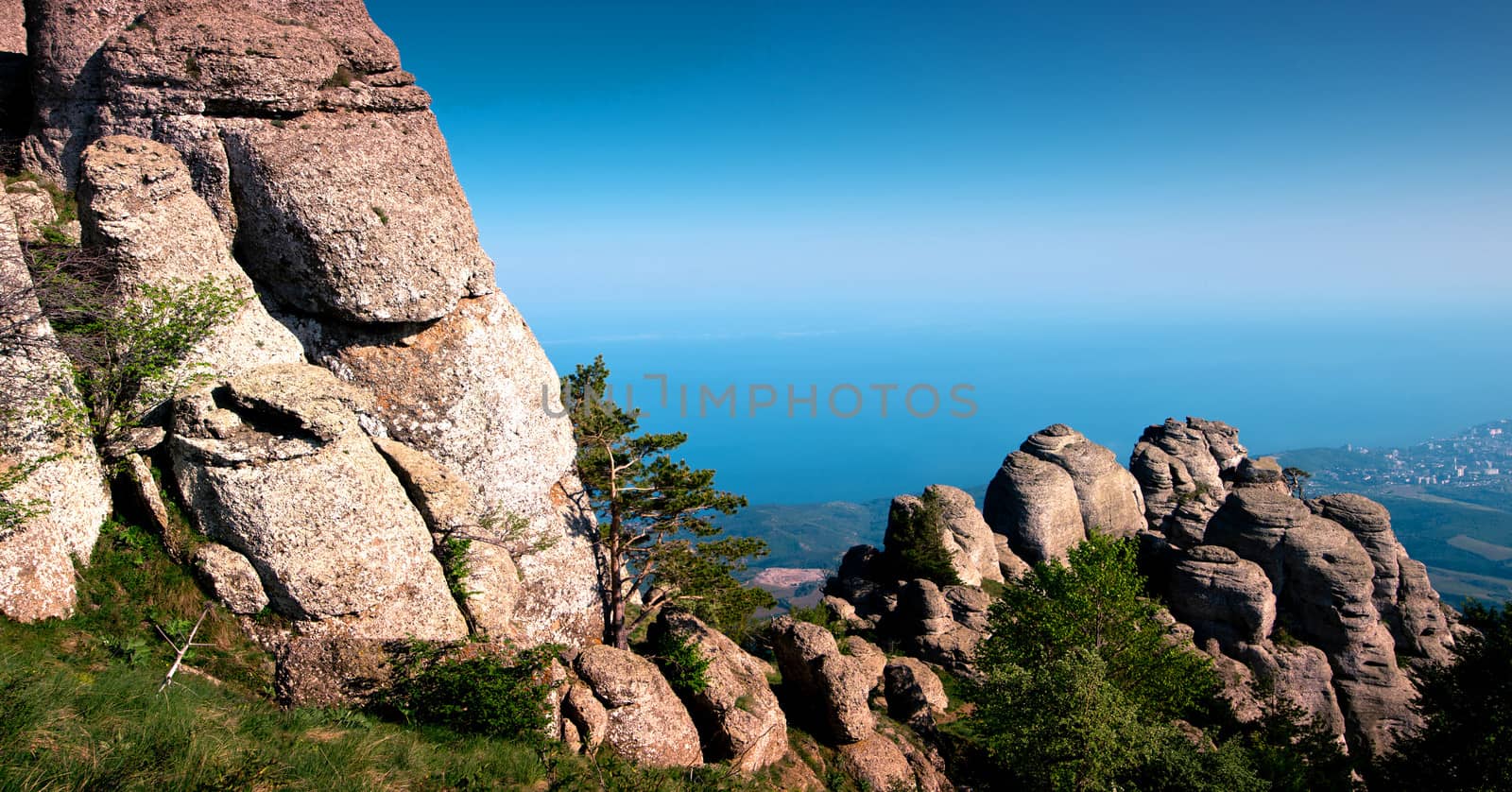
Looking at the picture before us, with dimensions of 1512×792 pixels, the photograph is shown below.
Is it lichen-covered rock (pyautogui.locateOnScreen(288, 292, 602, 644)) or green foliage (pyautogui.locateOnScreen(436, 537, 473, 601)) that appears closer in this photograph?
green foliage (pyautogui.locateOnScreen(436, 537, 473, 601))

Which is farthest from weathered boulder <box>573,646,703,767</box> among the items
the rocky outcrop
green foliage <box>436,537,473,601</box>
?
the rocky outcrop

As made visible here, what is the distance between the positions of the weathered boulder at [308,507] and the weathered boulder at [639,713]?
159 inches

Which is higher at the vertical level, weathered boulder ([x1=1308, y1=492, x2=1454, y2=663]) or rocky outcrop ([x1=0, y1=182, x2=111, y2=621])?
rocky outcrop ([x1=0, y1=182, x2=111, y2=621])

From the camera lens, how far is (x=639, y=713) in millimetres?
19234

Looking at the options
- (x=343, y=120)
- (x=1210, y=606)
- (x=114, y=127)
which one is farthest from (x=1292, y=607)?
(x=114, y=127)

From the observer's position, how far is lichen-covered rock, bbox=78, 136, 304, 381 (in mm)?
16609

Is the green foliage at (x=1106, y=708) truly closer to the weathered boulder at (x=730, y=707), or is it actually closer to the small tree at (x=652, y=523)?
the weathered boulder at (x=730, y=707)

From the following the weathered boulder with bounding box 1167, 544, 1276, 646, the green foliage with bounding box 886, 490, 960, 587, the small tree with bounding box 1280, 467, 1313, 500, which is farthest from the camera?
the small tree with bounding box 1280, 467, 1313, 500

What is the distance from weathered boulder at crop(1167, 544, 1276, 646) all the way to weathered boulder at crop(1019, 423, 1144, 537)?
373 inches

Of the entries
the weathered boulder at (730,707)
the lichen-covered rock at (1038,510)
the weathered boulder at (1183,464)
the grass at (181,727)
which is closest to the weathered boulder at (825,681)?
the weathered boulder at (730,707)

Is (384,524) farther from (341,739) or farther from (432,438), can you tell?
(341,739)

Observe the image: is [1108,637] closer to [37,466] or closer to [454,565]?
[454,565]

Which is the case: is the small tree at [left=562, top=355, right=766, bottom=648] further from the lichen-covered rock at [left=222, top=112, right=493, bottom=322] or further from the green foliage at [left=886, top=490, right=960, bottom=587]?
the green foliage at [left=886, top=490, right=960, bottom=587]

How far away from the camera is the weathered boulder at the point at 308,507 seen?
1581cm
